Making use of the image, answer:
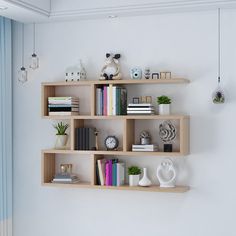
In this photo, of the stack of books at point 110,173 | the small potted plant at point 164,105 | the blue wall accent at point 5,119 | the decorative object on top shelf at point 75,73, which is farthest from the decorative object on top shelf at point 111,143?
the blue wall accent at point 5,119

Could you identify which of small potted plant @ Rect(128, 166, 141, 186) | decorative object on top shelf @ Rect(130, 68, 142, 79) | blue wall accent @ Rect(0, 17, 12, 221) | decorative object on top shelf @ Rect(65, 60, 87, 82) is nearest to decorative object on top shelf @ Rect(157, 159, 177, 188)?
small potted plant @ Rect(128, 166, 141, 186)

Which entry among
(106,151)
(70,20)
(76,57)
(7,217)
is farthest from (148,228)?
(70,20)

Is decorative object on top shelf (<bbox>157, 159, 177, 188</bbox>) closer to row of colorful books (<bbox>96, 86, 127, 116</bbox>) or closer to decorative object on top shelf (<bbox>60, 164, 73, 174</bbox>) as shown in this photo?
row of colorful books (<bbox>96, 86, 127, 116</bbox>)

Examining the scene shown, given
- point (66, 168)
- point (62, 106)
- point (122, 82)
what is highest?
point (122, 82)

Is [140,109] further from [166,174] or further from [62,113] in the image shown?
[62,113]

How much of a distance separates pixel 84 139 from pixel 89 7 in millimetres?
974

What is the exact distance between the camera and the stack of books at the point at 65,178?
3758mm

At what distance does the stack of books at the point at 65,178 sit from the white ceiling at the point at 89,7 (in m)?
1.20

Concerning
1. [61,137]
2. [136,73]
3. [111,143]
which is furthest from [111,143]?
[136,73]

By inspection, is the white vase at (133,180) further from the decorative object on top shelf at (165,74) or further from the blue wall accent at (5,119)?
the blue wall accent at (5,119)

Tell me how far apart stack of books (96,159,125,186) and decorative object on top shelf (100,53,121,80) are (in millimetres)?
615

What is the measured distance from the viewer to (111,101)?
362 cm

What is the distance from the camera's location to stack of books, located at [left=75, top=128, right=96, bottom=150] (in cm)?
370

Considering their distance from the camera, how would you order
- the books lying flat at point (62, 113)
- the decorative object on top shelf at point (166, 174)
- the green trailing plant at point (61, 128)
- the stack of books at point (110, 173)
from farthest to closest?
the green trailing plant at point (61, 128)
the books lying flat at point (62, 113)
the stack of books at point (110, 173)
the decorative object on top shelf at point (166, 174)
